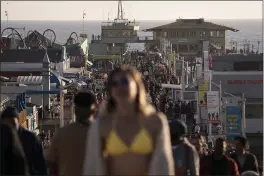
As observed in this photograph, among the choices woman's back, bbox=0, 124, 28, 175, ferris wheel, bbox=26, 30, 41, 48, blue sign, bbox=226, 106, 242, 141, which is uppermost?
ferris wheel, bbox=26, 30, 41, 48

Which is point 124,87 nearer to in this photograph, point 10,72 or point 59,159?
point 59,159

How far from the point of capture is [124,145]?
506cm

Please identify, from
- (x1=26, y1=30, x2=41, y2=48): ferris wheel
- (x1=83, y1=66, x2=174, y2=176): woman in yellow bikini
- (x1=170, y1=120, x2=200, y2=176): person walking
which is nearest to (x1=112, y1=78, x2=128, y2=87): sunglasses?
(x1=83, y1=66, x2=174, y2=176): woman in yellow bikini

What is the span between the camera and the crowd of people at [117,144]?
5.06 metres

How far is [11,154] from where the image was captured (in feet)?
20.6

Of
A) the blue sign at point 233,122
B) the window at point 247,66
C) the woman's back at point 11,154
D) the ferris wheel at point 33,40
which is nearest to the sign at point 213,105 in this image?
the blue sign at point 233,122

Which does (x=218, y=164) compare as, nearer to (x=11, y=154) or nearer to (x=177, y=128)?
(x=177, y=128)

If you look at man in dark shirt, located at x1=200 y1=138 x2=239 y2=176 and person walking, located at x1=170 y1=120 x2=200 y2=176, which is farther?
man in dark shirt, located at x1=200 y1=138 x2=239 y2=176

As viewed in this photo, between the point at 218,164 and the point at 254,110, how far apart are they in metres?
26.6

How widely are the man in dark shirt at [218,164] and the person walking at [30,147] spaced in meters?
1.73

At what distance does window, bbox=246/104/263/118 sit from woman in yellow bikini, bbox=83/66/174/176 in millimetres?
28459

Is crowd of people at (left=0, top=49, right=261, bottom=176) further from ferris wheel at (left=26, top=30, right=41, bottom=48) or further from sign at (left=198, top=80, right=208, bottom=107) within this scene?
ferris wheel at (left=26, top=30, right=41, bottom=48)

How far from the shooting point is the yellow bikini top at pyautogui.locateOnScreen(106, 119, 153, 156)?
16.6ft

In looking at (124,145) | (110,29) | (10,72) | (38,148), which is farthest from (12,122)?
(110,29)
